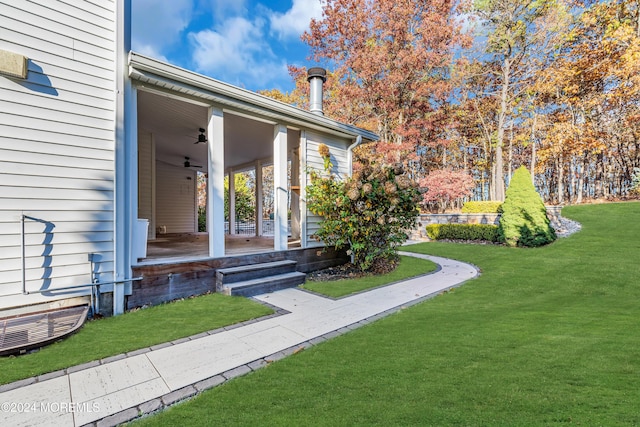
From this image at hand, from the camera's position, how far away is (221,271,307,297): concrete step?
4.34 m

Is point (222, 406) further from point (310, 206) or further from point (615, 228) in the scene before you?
point (615, 228)

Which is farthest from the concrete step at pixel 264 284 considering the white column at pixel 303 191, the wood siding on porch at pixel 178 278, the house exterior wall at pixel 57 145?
the house exterior wall at pixel 57 145

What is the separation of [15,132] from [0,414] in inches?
106

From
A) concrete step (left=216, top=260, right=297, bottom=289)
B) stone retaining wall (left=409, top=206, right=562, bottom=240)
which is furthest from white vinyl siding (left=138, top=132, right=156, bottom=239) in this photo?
stone retaining wall (left=409, top=206, right=562, bottom=240)

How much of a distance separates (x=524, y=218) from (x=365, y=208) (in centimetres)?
613

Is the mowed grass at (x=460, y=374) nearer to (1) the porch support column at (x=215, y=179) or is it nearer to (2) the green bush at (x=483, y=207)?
(1) the porch support column at (x=215, y=179)

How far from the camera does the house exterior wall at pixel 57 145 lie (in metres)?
2.96

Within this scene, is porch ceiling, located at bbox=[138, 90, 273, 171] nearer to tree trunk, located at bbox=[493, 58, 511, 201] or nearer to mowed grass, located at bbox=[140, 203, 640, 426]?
mowed grass, located at bbox=[140, 203, 640, 426]

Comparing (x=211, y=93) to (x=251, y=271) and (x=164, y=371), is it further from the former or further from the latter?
(x=164, y=371)

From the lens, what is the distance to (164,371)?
2328 mm

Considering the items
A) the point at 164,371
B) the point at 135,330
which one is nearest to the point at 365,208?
the point at 135,330

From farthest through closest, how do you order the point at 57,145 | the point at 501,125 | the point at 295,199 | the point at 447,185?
the point at 501,125 < the point at 447,185 < the point at 295,199 < the point at 57,145

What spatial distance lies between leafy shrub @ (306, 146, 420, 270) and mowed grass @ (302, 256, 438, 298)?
0.46 metres

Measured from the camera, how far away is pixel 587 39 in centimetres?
1373
